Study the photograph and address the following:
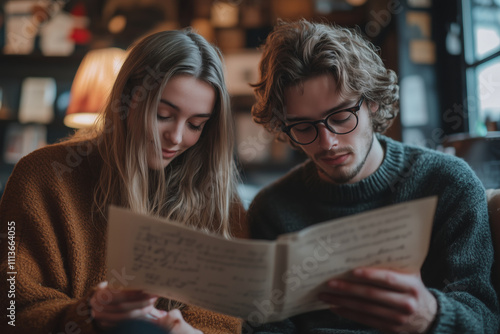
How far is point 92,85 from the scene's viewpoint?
7.25 ft

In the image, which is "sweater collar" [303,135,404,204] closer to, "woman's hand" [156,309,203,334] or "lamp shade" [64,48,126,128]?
"woman's hand" [156,309,203,334]

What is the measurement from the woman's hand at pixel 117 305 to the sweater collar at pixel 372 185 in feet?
1.94

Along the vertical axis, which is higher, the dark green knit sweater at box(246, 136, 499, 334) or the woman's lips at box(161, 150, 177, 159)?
the woman's lips at box(161, 150, 177, 159)

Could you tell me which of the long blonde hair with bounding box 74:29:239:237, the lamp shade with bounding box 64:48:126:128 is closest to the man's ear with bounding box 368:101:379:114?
the long blonde hair with bounding box 74:29:239:237

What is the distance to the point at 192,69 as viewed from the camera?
1085 millimetres

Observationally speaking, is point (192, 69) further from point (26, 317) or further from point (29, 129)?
point (29, 129)

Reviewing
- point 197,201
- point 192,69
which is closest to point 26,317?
point 197,201

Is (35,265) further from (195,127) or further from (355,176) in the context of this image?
(355,176)

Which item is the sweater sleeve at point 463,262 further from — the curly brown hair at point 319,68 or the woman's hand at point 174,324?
the woman's hand at point 174,324

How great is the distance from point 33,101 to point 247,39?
173 cm

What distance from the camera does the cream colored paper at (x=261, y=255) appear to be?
0.67 meters

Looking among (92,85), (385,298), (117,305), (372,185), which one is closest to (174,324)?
(117,305)

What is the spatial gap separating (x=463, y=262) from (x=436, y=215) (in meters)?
0.14

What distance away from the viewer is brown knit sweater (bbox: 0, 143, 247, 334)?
0.88 meters
